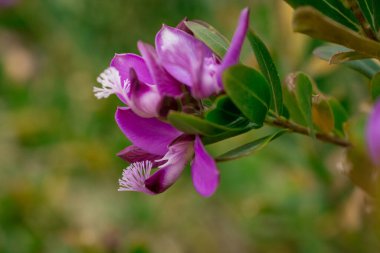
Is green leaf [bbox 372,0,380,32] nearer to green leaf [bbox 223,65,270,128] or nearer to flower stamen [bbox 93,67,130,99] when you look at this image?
green leaf [bbox 223,65,270,128]

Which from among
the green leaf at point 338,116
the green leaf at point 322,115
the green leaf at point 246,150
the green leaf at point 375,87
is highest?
the green leaf at point 246,150

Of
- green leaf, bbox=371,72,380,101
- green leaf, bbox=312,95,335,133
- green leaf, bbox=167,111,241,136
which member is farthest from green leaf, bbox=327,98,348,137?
green leaf, bbox=167,111,241,136

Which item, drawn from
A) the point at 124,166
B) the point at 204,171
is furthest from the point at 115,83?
→ the point at 124,166

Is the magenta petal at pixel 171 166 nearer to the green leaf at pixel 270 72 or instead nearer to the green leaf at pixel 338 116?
the green leaf at pixel 270 72

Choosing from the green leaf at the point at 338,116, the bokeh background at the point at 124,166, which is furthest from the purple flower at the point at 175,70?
the bokeh background at the point at 124,166

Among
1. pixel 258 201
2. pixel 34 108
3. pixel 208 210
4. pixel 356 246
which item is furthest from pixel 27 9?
pixel 356 246

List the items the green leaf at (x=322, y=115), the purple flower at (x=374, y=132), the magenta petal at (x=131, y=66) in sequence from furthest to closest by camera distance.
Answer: the green leaf at (x=322, y=115) → the magenta petal at (x=131, y=66) → the purple flower at (x=374, y=132)
